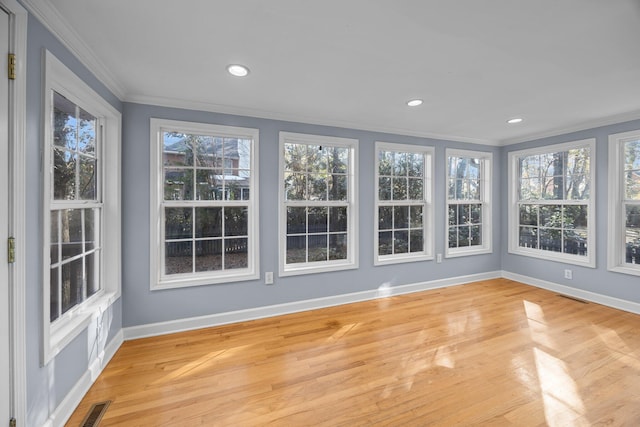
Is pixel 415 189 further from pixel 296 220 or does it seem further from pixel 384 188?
pixel 296 220

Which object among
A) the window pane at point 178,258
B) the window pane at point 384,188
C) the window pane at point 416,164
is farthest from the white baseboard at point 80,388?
the window pane at point 416,164

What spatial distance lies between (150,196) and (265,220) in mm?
1163

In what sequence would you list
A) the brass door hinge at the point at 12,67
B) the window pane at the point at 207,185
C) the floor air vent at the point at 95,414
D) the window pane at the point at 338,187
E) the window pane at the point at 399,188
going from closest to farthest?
the brass door hinge at the point at 12,67 → the floor air vent at the point at 95,414 → the window pane at the point at 207,185 → the window pane at the point at 338,187 → the window pane at the point at 399,188

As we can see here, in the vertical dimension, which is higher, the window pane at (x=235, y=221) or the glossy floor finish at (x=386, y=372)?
the window pane at (x=235, y=221)

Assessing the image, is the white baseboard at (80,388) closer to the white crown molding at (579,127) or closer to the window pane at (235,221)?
the window pane at (235,221)

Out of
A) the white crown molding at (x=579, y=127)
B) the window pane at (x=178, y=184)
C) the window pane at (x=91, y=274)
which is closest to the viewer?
the window pane at (x=91, y=274)

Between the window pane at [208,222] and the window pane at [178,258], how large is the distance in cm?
16

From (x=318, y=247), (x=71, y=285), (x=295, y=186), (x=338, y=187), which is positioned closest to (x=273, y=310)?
(x=318, y=247)

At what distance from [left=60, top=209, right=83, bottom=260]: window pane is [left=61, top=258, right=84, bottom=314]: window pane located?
0.27ft

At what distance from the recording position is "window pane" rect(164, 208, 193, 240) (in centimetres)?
287

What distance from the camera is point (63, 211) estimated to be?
187cm

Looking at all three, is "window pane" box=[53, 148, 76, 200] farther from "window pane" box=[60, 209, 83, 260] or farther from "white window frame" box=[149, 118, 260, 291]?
"white window frame" box=[149, 118, 260, 291]

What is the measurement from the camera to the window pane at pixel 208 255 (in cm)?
299

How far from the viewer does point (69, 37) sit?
168 cm
